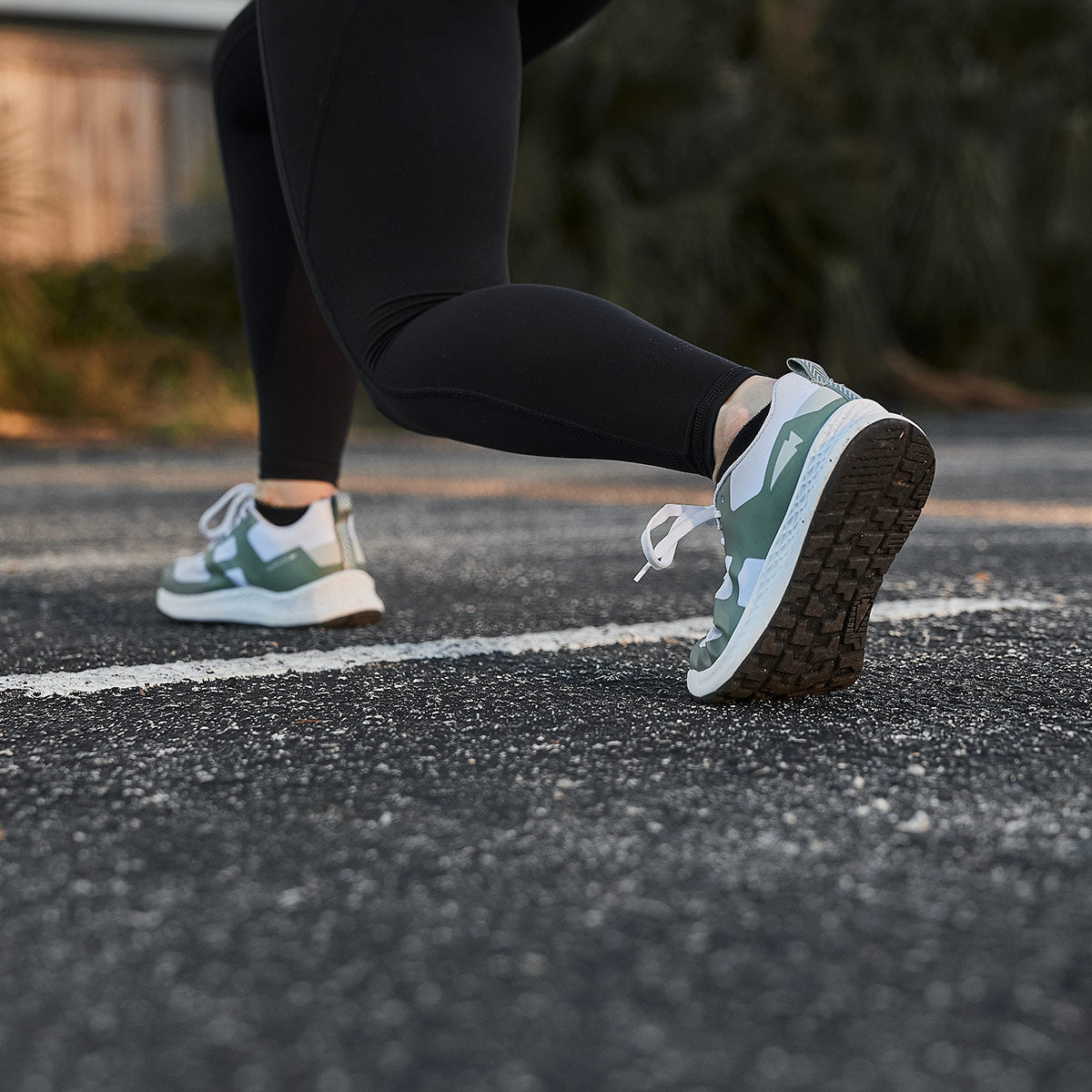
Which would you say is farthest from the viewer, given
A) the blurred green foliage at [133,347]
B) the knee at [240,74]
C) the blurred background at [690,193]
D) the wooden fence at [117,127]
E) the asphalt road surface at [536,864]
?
the wooden fence at [117,127]

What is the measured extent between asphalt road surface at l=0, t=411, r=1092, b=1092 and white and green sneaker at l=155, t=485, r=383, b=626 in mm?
44

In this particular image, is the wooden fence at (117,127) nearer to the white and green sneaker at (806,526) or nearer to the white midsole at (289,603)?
the white midsole at (289,603)

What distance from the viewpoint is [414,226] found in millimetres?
1335

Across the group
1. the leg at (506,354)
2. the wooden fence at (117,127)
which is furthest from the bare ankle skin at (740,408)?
the wooden fence at (117,127)

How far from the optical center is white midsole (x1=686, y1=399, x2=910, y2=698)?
44.6 inches

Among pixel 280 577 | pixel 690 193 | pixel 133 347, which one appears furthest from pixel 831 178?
pixel 280 577

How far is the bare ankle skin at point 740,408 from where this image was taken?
3.81 feet

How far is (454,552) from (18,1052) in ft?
6.46

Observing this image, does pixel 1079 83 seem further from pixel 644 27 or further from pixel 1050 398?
pixel 644 27

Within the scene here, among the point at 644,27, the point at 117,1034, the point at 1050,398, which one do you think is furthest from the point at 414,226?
the point at 1050,398

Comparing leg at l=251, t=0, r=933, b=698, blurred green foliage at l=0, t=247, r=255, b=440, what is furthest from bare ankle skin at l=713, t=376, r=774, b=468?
blurred green foliage at l=0, t=247, r=255, b=440

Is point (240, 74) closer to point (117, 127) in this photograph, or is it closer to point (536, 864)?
point (536, 864)

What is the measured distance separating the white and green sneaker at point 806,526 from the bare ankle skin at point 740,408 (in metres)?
0.01

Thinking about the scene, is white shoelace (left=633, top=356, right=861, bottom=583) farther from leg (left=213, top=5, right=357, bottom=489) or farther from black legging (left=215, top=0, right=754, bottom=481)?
leg (left=213, top=5, right=357, bottom=489)
